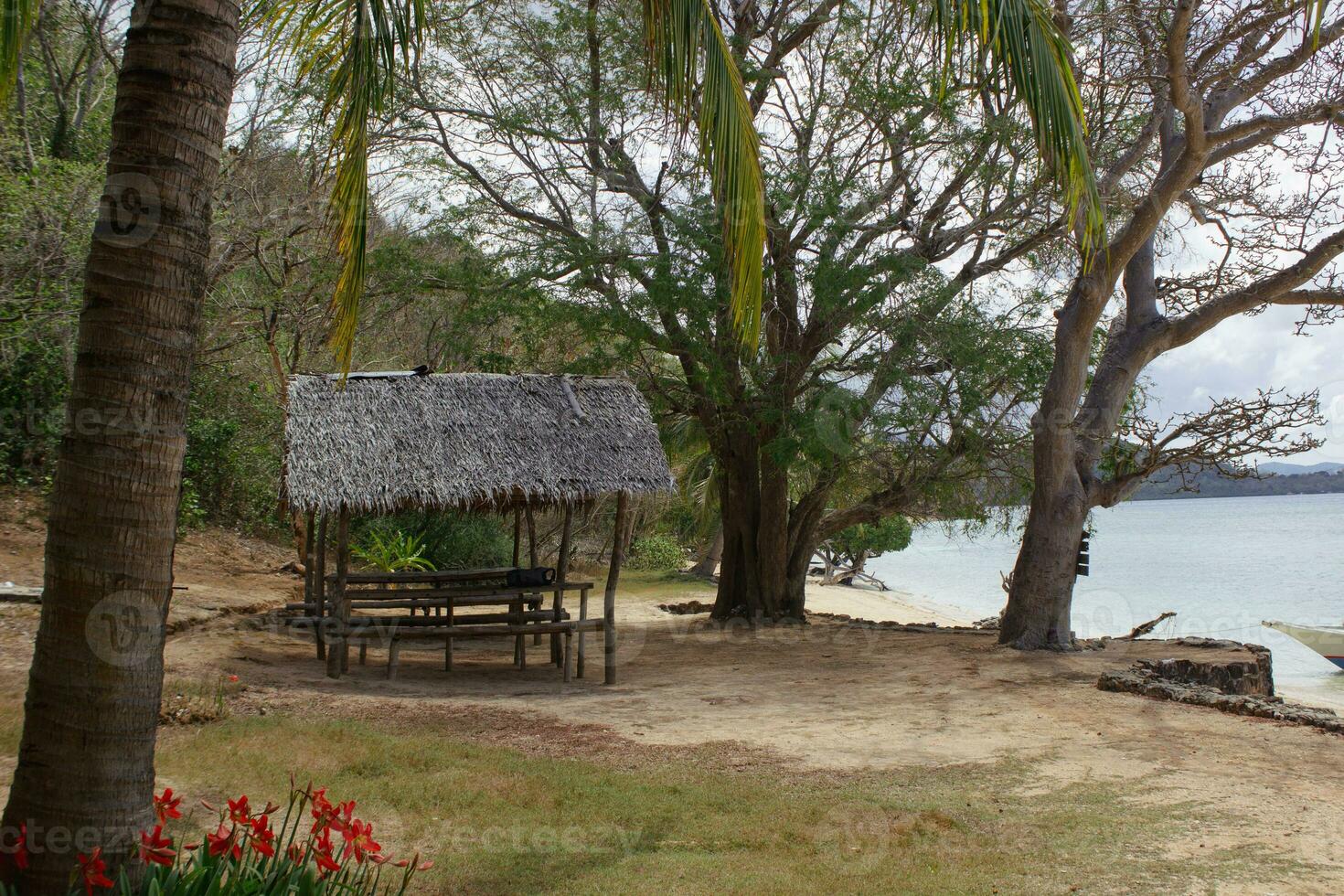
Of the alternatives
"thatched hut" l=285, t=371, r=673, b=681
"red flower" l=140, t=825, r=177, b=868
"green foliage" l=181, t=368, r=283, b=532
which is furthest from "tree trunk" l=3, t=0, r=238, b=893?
"green foliage" l=181, t=368, r=283, b=532

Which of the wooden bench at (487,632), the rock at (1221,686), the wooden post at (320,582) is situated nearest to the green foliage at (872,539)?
the rock at (1221,686)

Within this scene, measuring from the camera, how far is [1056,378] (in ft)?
40.1

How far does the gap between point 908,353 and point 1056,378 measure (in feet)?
5.59

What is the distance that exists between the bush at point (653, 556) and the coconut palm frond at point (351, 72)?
2049 centimetres

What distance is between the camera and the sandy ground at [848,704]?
666cm

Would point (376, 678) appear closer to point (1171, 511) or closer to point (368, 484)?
point (368, 484)

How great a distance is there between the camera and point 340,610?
33.7ft

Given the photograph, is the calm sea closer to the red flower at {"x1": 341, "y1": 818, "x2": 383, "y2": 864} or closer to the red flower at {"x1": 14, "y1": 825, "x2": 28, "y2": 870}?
the red flower at {"x1": 341, "y1": 818, "x2": 383, "y2": 864}

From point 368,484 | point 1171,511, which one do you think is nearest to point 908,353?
point 368,484

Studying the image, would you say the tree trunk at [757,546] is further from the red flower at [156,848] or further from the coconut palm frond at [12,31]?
the red flower at [156,848]

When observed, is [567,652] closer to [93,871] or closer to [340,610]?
[340,610]

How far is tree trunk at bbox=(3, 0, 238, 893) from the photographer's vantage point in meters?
3.11

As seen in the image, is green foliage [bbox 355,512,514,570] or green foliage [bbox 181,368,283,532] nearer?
green foliage [bbox 181,368,283,532]

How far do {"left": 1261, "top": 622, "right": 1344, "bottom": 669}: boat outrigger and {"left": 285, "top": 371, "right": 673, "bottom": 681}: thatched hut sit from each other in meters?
15.6
